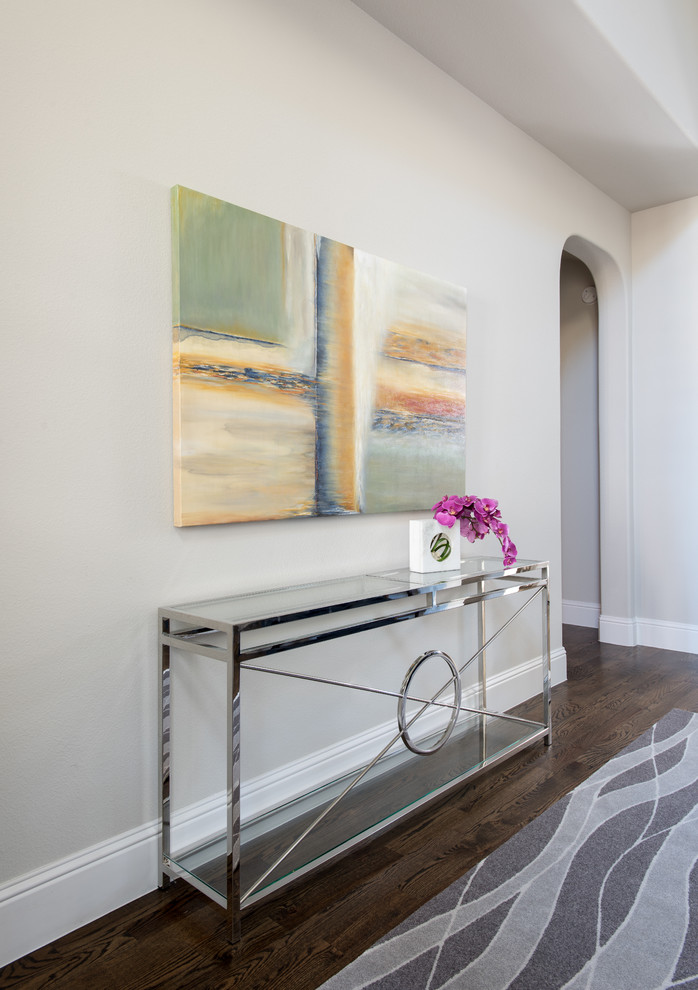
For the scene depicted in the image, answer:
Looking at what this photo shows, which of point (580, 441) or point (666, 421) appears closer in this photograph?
point (666, 421)

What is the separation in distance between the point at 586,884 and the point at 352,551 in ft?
3.69

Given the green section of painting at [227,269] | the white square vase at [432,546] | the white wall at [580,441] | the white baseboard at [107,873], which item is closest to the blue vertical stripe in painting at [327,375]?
the green section of painting at [227,269]

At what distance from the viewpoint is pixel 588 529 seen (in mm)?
4562

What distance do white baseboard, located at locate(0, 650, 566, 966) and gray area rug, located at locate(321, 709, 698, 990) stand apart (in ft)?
1.81

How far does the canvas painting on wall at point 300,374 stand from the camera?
1752 mm

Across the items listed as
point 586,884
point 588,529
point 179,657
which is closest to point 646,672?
point 588,529

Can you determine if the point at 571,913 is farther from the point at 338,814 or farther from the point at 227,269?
the point at 227,269

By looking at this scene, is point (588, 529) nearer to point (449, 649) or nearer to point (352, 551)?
point (449, 649)

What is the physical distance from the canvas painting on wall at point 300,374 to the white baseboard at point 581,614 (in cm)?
245

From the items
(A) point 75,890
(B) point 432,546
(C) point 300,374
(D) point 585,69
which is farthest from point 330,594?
(D) point 585,69

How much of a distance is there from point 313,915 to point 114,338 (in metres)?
1.43

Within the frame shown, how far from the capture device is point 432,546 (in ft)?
7.45

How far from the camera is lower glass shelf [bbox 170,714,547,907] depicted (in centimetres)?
161

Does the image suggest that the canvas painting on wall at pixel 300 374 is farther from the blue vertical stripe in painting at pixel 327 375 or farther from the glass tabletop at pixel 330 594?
the glass tabletop at pixel 330 594
